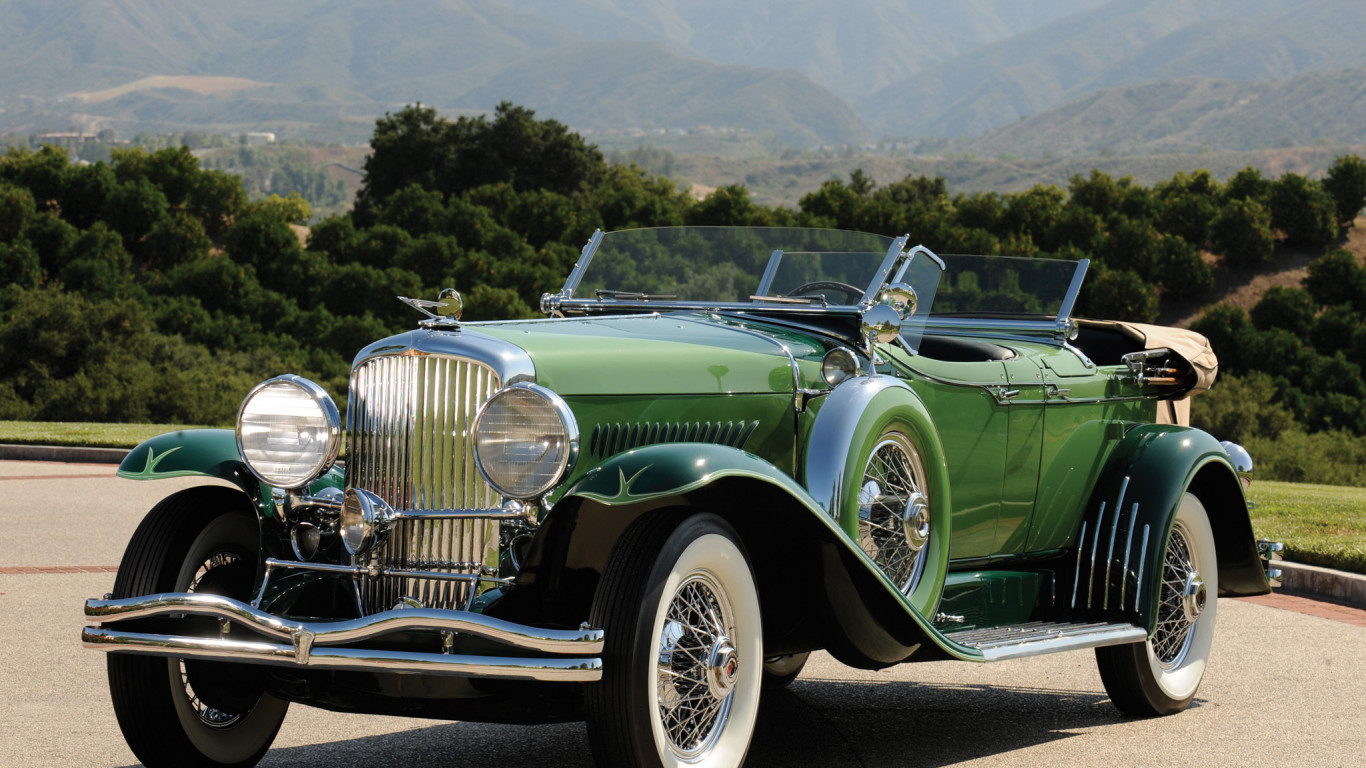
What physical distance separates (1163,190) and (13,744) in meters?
48.1

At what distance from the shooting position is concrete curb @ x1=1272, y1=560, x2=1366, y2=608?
28.8 ft

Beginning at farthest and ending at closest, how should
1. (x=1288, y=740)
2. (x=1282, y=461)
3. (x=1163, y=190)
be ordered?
1. (x=1163, y=190)
2. (x=1282, y=461)
3. (x=1288, y=740)

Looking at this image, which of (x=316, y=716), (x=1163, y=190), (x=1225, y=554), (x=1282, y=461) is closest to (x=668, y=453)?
(x=316, y=716)

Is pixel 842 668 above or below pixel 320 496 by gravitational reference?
below

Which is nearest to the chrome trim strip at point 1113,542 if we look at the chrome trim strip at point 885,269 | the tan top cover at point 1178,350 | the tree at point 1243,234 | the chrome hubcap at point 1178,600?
the chrome hubcap at point 1178,600

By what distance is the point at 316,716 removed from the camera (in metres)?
5.70

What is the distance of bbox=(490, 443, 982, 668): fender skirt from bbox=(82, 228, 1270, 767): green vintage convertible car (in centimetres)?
1

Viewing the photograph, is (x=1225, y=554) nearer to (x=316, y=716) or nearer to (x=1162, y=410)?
(x=1162, y=410)

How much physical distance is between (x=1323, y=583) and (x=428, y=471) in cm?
674

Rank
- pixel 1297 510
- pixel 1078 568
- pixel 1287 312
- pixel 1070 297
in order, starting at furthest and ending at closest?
pixel 1287 312, pixel 1297 510, pixel 1070 297, pixel 1078 568

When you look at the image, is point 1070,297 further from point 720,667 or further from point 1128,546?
point 720,667

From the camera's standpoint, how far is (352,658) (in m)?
3.82

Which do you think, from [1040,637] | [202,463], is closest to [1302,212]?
[1040,637]

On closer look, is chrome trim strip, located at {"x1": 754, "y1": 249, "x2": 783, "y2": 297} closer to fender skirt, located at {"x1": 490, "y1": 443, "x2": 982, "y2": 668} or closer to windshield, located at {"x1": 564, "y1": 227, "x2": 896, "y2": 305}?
windshield, located at {"x1": 564, "y1": 227, "x2": 896, "y2": 305}
